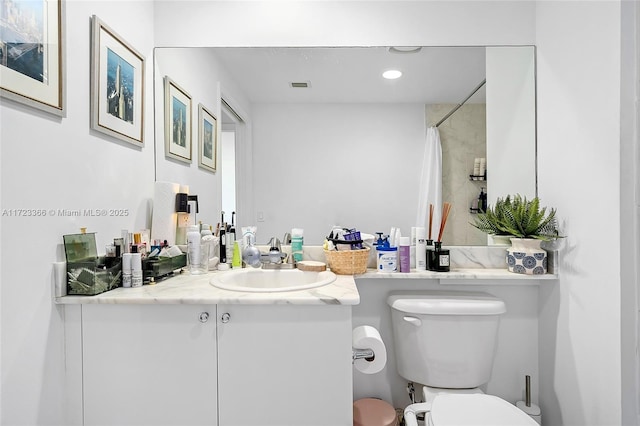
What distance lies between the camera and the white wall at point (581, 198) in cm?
118

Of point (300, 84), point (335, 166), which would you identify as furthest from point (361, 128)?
point (300, 84)

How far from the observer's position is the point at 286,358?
1155 mm

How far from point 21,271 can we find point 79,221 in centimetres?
25

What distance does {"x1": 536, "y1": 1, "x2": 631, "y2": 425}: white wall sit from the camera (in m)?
1.18

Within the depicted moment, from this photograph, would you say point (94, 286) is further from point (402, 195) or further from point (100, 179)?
point (402, 195)

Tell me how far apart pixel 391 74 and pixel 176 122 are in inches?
41.8

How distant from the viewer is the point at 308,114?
1.74 metres

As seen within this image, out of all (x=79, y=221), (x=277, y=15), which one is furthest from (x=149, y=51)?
(x=79, y=221)

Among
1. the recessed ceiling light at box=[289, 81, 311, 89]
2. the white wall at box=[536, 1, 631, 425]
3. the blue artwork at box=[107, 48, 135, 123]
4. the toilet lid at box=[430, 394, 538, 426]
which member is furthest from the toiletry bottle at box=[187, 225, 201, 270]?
the white wall at box=[536, 1, 631, 425]

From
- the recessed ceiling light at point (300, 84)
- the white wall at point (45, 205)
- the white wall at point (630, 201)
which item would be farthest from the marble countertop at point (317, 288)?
the recessed ceiling light at point (300, 84)

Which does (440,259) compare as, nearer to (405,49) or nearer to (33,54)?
(405,49)

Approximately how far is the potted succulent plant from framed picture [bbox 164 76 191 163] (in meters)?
1.48

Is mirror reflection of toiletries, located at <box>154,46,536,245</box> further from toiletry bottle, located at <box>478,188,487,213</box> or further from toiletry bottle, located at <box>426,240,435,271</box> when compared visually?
toiletry bottle, located at <box>426,240,435,271</box>

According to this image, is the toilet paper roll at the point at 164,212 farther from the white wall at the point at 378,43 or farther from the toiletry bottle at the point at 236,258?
the toiletry bottle at the point at 236,258
